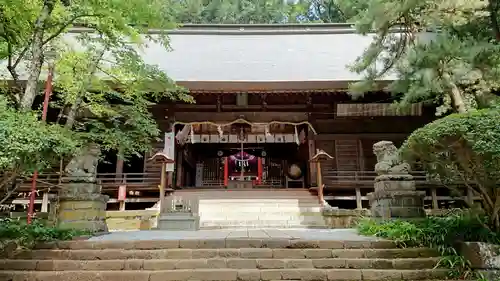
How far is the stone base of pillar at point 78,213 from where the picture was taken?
6754 mm

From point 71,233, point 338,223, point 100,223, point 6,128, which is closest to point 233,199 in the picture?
point 338,223

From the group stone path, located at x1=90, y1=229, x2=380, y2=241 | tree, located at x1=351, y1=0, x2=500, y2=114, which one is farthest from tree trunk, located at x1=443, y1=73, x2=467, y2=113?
stone path, located at x1=90, y1=229, x2=380, y2=241

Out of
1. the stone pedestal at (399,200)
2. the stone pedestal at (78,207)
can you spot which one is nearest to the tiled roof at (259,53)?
the stone pedestal at (399,200)

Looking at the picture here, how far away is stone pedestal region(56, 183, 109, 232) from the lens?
6.77m

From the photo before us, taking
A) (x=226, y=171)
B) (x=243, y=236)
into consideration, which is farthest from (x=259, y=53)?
(x=243, y=236)

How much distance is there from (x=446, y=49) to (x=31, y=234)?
328 inches

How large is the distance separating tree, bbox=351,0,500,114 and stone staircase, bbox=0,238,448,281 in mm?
3881

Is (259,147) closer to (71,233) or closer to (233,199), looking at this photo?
(233,199)

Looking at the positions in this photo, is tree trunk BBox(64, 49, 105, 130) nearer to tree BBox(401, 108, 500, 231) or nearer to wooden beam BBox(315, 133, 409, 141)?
tree BBox(401, 108, 500, 231)

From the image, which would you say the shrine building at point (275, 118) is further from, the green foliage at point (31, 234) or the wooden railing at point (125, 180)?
the green foliage at point (31, 234)

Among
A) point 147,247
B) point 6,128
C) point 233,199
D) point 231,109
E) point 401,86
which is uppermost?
point 231,109

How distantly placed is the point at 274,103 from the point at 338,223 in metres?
5.61

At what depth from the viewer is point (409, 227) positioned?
572 centimetres

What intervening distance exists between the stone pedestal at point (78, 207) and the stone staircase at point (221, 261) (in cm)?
112
